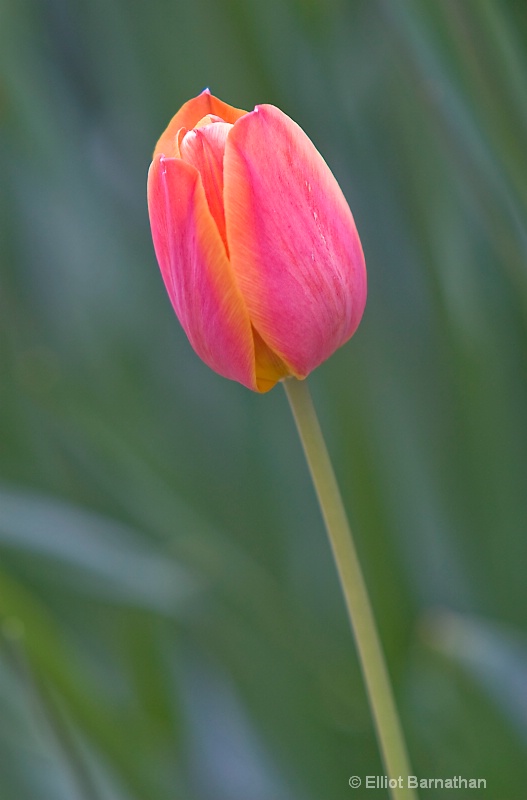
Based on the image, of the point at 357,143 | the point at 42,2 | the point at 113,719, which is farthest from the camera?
the point at 42,2

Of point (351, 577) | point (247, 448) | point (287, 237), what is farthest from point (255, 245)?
point (247, 448)

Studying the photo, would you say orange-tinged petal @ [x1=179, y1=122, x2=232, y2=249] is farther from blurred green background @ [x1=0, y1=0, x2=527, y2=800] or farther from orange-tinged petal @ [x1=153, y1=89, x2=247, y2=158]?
blurred green background @ [x1=0, y1=0, x2=527, y2=800]

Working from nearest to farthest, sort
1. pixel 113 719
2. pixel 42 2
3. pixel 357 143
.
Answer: pixel 113 719
pixel 357 143
pixel 42 2

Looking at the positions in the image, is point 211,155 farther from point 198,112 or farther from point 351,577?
point 351,577

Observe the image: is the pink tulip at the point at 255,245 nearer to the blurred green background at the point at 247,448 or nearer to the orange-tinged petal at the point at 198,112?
the orange-tinged petal at the point at 198,112

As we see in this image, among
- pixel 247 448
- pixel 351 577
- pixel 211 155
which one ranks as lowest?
pixel 351 577

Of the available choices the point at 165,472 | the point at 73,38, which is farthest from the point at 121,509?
the point at 73,38

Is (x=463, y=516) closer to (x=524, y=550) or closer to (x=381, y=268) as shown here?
(x=524, y=550)
